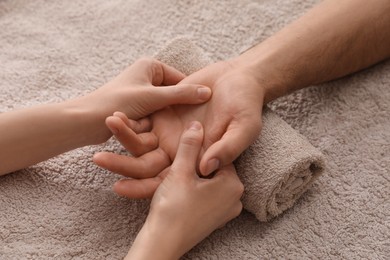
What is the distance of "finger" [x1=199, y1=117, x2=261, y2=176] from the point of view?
934 mm

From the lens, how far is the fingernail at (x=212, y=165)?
933mm

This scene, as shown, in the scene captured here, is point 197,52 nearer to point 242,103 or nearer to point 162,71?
point 162,71

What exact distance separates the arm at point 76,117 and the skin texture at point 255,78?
46 millimetres

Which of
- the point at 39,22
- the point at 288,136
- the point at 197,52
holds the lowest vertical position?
the point at 288,136

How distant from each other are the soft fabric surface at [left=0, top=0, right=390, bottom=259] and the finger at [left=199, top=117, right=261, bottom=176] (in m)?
0.15

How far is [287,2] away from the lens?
1.35 meters

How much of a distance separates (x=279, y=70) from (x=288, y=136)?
169 mm

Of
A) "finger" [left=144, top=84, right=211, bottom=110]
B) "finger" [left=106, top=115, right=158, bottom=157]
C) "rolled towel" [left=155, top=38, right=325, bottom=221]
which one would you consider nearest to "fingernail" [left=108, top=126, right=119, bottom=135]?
"finger" [left=106, top=115, right=158, bottom=157]

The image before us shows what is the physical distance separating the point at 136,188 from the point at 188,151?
112 millimetres

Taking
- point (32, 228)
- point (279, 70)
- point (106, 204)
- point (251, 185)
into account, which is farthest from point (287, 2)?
point (32, 228)

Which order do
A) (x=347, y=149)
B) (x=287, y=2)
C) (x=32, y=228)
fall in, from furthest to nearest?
(x=287, y=2)
(x=347, y=149)
(x=32, y=228)

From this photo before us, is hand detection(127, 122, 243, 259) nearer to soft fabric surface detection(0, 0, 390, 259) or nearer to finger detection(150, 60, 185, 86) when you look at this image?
soft fabric surface detection(0, 0, 390, 259)

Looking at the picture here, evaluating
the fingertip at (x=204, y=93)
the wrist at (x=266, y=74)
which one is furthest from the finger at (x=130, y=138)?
the wrist at (x=266, y=74)

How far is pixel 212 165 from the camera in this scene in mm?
937
